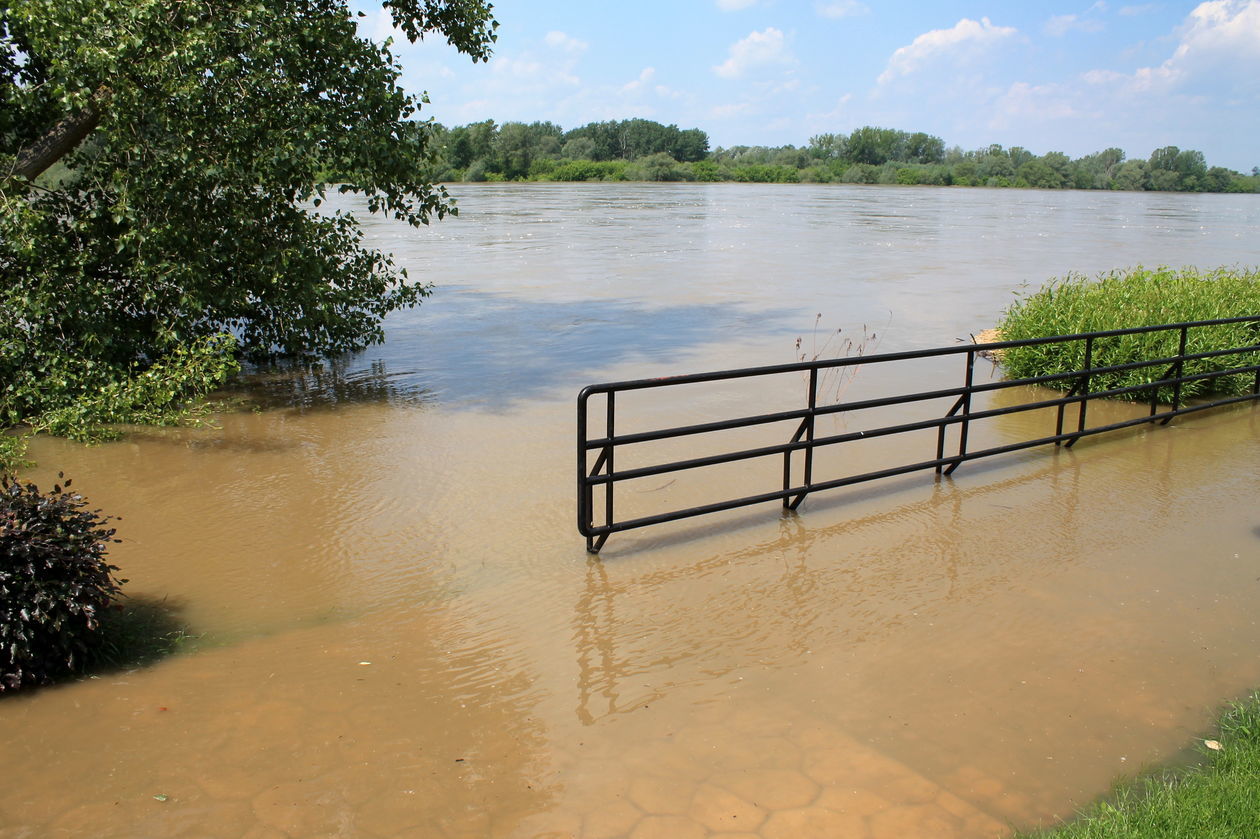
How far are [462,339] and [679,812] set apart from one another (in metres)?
13.9

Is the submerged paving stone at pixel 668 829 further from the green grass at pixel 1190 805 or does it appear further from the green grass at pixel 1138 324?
the green grass at pixel 1138 324

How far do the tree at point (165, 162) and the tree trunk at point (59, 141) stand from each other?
0.02 m

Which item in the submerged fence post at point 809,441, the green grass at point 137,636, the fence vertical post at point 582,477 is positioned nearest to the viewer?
the green grass at point 137,636

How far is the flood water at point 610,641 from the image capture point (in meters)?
4.19

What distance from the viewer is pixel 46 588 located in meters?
4.80

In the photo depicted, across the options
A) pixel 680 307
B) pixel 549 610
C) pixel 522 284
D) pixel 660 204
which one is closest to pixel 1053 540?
pixel 549 610

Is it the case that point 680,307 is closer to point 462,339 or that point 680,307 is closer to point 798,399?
point 462,339

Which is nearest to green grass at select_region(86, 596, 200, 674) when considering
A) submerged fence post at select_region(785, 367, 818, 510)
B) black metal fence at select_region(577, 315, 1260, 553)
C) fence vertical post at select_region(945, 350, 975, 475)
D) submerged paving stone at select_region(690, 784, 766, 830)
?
black metal fence at select_region(577, 315, 1260, 553)

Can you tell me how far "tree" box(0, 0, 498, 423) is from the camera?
9641 millimetres

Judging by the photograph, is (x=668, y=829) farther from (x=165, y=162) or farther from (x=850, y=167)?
(x=850, y=167)

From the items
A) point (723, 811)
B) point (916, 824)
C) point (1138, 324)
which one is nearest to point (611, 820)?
point (723, 811)

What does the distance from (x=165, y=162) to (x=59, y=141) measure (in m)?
1.48

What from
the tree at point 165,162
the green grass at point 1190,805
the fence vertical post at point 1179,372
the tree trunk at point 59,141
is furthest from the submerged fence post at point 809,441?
the tree trunk at point 59,141

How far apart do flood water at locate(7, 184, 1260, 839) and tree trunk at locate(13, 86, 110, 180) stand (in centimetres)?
301
